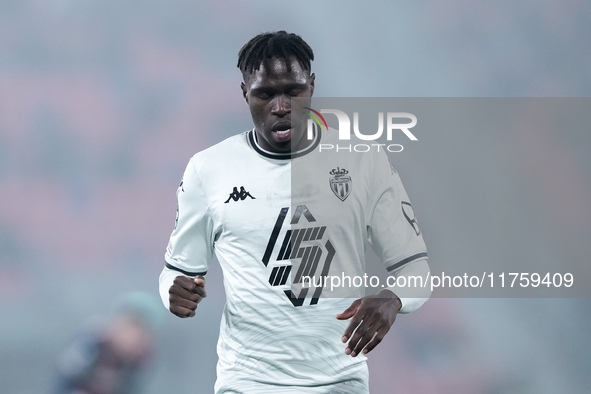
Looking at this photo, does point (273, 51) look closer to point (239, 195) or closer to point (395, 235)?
point (239, 195)

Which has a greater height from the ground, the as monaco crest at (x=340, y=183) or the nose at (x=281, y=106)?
the nose at (x=281, y=106)

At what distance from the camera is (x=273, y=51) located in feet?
8.64

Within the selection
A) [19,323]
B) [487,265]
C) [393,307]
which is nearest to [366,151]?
[393,307]

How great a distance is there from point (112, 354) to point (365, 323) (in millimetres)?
1983

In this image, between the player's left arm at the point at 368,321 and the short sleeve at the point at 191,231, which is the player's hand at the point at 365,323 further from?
the short sleeve at the point at 191,231

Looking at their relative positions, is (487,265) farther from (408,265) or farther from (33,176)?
(33,176)

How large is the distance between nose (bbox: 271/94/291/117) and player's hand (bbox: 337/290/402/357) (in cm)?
65

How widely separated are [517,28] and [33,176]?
7.90ft

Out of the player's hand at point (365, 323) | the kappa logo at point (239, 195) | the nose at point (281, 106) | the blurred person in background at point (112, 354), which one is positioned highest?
the nose at point (281, 106)

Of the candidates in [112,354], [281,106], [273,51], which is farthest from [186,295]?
[112,354]

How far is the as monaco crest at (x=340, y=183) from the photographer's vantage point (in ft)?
8.57

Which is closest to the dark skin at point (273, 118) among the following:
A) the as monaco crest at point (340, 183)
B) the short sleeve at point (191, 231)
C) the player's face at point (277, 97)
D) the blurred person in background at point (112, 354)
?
the player's face at point (277, 97)

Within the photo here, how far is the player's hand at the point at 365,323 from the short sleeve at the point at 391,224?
0.29 meters

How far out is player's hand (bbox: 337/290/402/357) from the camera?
7.43ft
